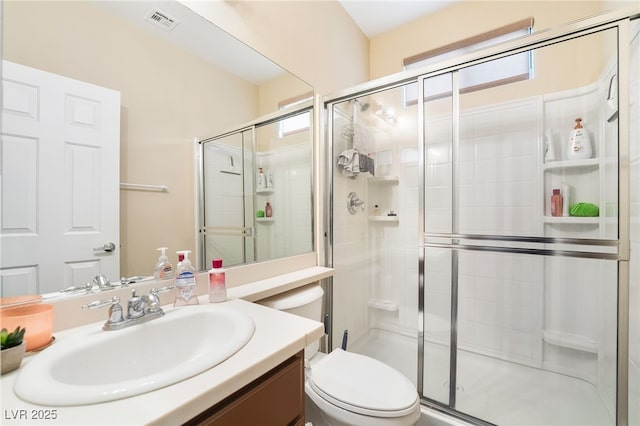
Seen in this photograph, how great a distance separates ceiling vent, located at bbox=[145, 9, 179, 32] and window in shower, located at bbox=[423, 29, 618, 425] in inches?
49.8

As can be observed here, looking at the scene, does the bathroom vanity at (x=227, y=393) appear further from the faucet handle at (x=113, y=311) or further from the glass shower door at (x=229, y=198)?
the glass shower door at (x=229, y=198)

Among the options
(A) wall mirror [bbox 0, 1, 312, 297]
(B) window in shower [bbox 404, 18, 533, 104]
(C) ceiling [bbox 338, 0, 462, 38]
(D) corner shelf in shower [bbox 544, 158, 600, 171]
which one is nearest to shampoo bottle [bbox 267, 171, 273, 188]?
(A) wall mirror [bbox 0, 1, 312, 297]

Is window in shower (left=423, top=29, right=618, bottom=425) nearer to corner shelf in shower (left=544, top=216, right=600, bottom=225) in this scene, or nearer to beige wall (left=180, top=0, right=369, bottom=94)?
corner shelf in shower (left=544, top=216, right=600, bottom=225)

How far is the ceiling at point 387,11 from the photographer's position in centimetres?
204

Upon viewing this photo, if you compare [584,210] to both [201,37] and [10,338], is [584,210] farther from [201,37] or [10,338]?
[10,338]

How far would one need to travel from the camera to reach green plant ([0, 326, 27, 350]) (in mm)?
529

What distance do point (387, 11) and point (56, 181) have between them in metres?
2.43

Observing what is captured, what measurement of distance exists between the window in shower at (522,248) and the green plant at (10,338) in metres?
1.56

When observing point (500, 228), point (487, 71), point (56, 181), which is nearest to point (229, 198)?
point (56, 181)

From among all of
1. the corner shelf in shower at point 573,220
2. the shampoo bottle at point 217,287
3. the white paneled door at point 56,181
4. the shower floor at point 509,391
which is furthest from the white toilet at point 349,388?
the corner shelf in shower at point 573,220

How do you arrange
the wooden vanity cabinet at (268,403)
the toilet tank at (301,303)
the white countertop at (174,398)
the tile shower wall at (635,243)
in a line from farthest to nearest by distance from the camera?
the toilet tank at (301,303) → the tile shower wall at (635,243) → the wooden vanity cabinet at (268,403) → the white countertop at (174,398)

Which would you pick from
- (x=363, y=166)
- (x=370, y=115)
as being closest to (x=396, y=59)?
(x=370, y=115)

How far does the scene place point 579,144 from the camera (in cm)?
151

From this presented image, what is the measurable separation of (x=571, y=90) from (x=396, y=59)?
1.30 m
